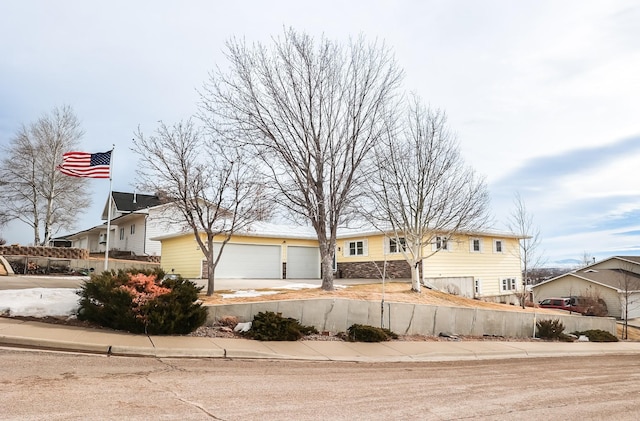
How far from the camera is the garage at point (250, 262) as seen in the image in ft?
90.0

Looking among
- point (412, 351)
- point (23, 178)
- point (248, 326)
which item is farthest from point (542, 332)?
point (23, 178)

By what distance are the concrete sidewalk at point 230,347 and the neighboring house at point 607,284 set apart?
91.4 feet

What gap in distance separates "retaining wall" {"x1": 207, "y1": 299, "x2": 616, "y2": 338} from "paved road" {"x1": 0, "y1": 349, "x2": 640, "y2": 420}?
12.2ft

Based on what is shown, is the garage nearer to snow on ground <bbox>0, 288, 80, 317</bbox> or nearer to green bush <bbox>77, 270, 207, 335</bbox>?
snow on ground <bbox>0, 288, 80, 317</bbox>

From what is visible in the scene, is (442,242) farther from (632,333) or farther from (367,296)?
(632,333)

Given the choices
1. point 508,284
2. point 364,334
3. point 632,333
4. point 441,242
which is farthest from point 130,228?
point 632,333

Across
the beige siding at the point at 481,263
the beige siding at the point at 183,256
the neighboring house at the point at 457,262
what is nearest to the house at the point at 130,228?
the beige siding at the point at 183,256

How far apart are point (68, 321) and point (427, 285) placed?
16448 millimetres

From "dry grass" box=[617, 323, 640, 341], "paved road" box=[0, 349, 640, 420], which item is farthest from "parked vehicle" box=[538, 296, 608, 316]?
"paved road" box=[0, 349, 640, 420]

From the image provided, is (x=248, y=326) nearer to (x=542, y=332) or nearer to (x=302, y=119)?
(x=302, y=119)

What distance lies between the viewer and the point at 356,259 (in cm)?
3125

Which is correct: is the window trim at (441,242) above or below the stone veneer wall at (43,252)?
above

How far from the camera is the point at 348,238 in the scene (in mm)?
31672

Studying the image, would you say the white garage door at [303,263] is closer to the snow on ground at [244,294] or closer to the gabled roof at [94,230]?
the snow on ground at [244,294]
